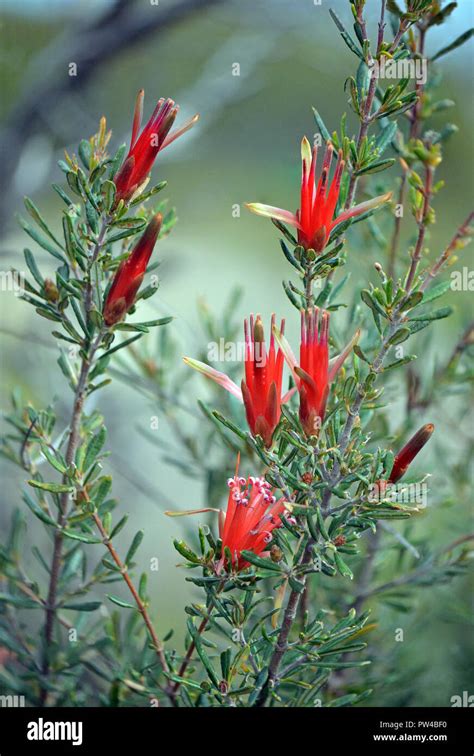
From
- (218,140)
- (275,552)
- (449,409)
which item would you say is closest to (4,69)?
(218,140)

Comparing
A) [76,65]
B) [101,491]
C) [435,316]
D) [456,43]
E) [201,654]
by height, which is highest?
[76,65]

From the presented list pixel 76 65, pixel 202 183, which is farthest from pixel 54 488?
pixel 202 183

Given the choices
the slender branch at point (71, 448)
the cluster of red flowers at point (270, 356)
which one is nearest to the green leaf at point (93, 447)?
the slender branch at point (71, 448)

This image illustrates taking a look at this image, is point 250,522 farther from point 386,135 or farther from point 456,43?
point 456,43

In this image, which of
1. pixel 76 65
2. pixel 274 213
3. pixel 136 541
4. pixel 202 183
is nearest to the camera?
pixel 274 213

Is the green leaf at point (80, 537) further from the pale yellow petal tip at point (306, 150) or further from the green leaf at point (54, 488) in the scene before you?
the pale yellow petal tip at point (306, 150)

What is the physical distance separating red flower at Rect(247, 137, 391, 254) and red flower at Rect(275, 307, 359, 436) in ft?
0.14

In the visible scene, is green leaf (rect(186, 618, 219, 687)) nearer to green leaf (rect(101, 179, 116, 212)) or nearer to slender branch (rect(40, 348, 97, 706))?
slender branch (rect(40, 348, 97, 706))

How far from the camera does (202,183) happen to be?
6.73 feet

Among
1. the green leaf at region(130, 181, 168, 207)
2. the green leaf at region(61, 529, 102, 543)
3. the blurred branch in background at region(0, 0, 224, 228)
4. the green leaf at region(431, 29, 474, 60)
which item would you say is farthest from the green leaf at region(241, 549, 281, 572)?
the blurred branch in background at region(0, 0, 224, 228)

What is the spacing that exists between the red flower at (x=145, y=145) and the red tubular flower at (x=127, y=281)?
0.03 metres

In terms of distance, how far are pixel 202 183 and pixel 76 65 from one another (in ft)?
3.38

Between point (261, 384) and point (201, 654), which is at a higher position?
point (261, 384)
